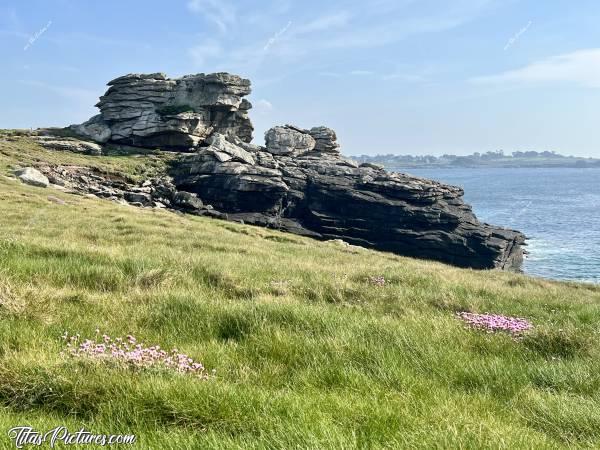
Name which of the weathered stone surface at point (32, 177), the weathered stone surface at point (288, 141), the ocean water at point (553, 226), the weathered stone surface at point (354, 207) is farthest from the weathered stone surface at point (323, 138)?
the weathered stone surface at point (32, 177)

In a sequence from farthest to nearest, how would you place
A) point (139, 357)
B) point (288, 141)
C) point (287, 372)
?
point (288, 141) < point (287, 372) < point (139, 357)

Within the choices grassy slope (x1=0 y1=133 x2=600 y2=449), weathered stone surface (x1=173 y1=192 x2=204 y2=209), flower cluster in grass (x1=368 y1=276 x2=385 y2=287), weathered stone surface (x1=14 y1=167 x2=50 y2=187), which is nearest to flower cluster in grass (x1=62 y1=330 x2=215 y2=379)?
grassy slope (x1=0 y1=133 x2=600 y2=449)

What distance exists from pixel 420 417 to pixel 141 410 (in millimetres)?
2154

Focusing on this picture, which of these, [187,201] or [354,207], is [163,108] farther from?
[354,207]

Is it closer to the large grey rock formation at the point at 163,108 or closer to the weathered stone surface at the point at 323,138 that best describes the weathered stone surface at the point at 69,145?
the large grey rock formation at the point at 163,108

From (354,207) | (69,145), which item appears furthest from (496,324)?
(69,145)

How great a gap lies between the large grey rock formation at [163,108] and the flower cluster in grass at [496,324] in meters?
77.0

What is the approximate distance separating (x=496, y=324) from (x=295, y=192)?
60.9 metres

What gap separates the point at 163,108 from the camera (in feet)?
271

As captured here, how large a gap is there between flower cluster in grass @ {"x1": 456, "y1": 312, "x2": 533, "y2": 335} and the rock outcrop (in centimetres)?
5267

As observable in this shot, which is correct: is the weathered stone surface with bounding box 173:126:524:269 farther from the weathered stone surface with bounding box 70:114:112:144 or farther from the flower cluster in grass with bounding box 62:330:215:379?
the flower cluster in grass with bounding box 62:330:215:379

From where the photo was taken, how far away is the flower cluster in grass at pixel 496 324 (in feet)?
23.7

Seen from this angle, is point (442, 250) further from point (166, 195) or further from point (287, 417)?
point (287, 417)

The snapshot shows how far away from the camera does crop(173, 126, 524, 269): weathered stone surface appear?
63.7 meters
